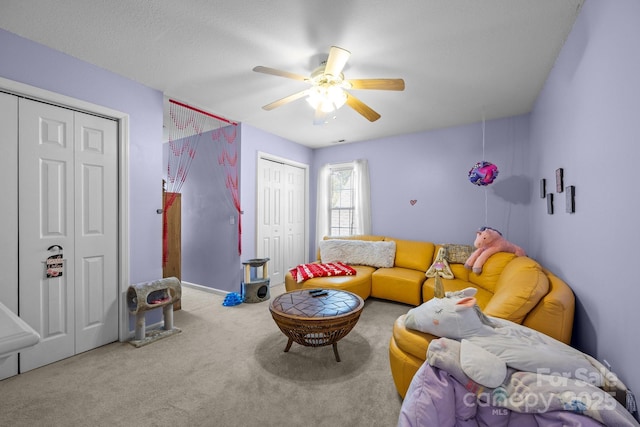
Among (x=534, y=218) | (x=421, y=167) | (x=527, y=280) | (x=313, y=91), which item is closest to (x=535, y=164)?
(x=534, y=218)

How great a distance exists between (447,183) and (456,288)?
1690 mm

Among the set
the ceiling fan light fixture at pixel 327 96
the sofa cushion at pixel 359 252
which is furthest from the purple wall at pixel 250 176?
the ceiling fan light fixture at pixel 327 96

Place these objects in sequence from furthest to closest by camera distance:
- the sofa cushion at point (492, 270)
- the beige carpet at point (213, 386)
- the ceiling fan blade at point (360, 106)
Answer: the sofa cushion at point (492, 270) < the ceiling fan blade at point (360, 106) < the beige carpet at point (213, 386)

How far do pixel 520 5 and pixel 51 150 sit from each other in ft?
11.9

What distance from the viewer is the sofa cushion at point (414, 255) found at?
390 cm

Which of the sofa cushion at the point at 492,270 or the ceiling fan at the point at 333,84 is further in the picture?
the sofa cushion at the point at 492,270

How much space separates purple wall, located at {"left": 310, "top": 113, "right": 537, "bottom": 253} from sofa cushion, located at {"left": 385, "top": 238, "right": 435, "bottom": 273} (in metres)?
0.30

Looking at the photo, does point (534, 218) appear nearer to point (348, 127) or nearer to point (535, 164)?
point (535, 164)

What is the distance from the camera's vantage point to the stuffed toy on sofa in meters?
1.25

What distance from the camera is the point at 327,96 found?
7.72ft

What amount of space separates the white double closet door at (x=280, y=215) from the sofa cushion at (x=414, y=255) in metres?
1.86

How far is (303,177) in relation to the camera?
5258 millimetres

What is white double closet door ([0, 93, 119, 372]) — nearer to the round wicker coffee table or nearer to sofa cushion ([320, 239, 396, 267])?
the round wicker coffee table

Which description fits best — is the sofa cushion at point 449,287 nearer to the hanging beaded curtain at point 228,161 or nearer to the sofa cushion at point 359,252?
the sofa cushion at point 359,252
